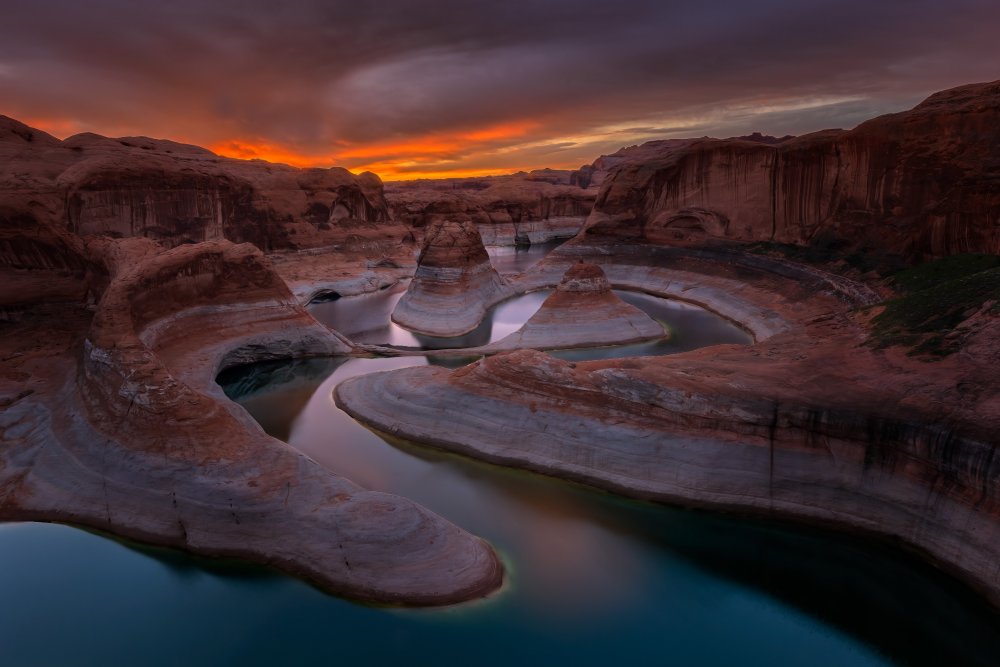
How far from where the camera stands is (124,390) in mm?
12641

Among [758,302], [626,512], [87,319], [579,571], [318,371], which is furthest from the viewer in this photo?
[758,302]

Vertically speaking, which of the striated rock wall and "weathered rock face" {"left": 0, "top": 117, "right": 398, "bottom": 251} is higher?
"weathered rock face" {"left": 0, "top": 117, "right": 398, "bottom": 251}

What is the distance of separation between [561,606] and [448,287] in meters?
21.2

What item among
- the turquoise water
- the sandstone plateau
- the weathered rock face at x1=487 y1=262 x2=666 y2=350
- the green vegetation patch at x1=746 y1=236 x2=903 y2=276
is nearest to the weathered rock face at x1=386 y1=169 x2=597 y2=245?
the green vegetation patch at x1=746 y1=236 x2=903 y2=276

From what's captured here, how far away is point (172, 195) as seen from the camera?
3127 cm

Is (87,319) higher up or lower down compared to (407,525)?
higher up

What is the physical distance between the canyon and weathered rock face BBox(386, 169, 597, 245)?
94.6 ft

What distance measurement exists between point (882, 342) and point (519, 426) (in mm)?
8599

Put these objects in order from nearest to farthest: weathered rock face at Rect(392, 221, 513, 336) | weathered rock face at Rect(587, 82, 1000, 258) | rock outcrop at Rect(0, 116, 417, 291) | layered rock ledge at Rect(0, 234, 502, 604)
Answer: layered rock ledge at Rect(0, 234, 502, 604), weathered rock face at Rect(587, 82, 1000, 258), rock outcrop at Rect(0, 116, 417, 291), weathered rock face at Rect(392, 221, 513, 336)

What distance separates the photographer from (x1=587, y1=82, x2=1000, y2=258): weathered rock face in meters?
22.2

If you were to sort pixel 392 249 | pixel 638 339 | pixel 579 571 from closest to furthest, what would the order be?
1. pixel 579 571
2. pixel 638 339
3. pixel 392 249

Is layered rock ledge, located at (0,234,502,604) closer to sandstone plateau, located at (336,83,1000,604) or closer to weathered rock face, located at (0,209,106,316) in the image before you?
weathered rock face, located at (0,209,106,316)

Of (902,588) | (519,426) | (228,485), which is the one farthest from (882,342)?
(228,485)

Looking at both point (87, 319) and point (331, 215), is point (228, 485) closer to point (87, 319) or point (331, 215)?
point (87, 319)
